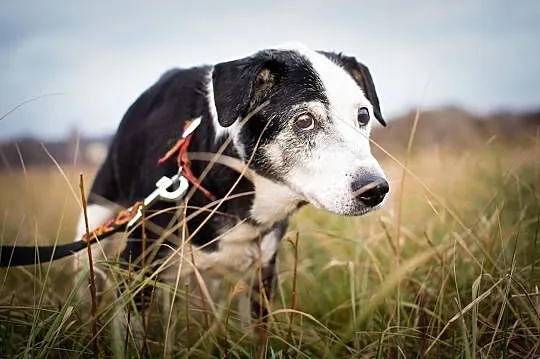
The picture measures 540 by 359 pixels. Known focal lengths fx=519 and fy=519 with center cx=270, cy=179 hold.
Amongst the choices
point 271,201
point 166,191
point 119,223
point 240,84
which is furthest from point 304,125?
point 119,223

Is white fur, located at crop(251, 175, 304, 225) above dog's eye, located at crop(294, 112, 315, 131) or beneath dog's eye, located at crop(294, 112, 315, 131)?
beneath

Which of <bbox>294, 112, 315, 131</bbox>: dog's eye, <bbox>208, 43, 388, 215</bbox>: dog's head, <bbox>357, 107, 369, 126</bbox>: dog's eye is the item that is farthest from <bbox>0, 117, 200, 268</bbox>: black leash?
<bbox>357, 107, 369, 126</bbox>: dog's eye

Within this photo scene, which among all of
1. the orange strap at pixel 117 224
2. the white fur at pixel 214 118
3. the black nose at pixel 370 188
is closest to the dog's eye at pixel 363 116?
the black nose at pixel 370 188

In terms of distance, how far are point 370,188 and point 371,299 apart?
22.2 inches

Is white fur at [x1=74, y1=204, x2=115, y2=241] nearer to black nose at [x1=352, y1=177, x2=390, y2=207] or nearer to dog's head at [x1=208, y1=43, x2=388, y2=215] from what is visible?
dog's head at [x1=208, y1=43, x2=388, y2=215]

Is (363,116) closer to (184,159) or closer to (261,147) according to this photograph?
(261,147)

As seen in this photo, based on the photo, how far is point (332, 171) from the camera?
2230mm

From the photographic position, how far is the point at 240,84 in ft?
7.70

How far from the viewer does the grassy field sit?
184 centimetres

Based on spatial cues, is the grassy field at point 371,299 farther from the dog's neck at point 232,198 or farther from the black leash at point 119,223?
the dog's neck at point 232,198

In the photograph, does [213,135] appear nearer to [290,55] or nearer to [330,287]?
[290,55]

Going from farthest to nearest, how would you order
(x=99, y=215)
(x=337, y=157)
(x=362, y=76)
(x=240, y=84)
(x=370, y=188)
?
(x=99, y=215) < (x=362, y=76) < (x=240, y=84) < (x=337, y=157) < (x=370, y=188)

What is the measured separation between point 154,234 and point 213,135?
0.58m

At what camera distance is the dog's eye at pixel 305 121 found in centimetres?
242
